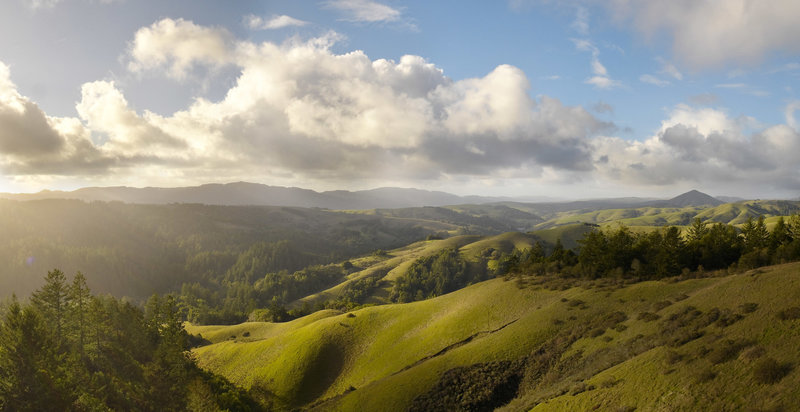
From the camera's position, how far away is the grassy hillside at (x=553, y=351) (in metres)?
23.9

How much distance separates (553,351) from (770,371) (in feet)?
82.0

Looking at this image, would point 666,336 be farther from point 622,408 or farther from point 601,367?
point 622,408

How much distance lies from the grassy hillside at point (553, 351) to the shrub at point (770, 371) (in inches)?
3.0

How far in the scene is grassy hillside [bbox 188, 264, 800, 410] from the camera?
2388 centimetres

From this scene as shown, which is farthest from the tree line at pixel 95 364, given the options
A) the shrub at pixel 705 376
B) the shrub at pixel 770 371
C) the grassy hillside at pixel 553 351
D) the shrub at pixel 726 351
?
the shrub at pixel 770 371

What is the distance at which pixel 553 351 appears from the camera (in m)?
43.8

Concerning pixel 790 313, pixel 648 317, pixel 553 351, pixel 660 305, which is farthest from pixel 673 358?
pixel 660 305

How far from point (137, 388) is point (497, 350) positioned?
54313mm

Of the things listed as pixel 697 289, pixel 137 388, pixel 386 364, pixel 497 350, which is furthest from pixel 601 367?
pixel 137 388

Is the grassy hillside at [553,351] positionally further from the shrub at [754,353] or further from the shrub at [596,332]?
the shrub at [596,332]

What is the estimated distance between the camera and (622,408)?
2405 cm

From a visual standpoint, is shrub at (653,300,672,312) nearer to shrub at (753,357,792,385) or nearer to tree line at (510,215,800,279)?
tree line at (510,215,800,279)

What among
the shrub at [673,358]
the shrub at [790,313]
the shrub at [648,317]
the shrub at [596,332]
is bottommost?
the shrub at [596,332]

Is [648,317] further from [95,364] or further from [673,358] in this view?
[95,364]
